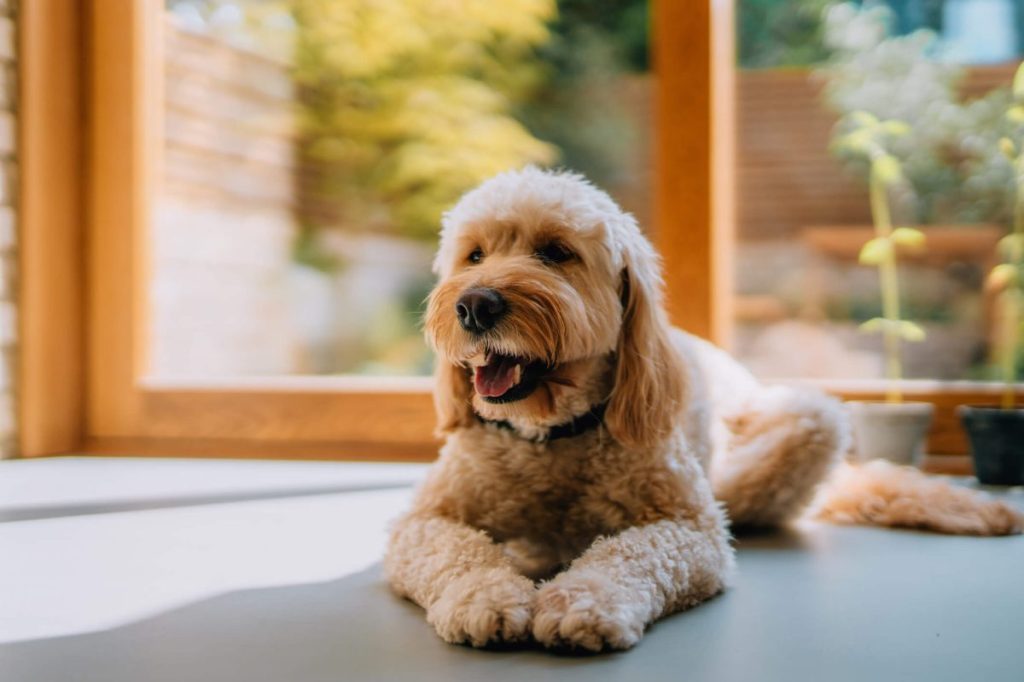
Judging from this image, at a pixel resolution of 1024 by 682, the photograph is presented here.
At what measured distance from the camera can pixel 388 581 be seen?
6.59 feet

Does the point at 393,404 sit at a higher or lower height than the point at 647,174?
lower

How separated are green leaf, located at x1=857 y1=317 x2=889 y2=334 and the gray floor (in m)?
1.55

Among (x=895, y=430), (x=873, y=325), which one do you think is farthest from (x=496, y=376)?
(x=873, y=325)

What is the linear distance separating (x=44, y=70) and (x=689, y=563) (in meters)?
3.71

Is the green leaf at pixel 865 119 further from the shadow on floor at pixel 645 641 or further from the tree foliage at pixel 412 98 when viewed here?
the shadow on floor at pixel 645 641

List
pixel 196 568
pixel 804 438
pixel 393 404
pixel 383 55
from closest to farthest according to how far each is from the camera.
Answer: pixel 196 568 → pixel 804 438 → pixel 393 404 → pixel 383 55

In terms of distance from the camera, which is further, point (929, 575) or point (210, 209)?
point (210, 209)

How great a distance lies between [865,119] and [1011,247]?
2.50 ft

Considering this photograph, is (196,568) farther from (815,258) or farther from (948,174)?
(948,174)

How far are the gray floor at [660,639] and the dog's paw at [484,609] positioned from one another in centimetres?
3

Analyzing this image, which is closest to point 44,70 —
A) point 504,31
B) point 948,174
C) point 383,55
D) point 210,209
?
point 210,209

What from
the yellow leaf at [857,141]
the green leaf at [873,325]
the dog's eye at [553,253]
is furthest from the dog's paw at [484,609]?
the yellow leaf at [857,141]

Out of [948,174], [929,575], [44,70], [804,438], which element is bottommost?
[929,575]

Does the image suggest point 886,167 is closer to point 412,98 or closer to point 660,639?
point 412,98
